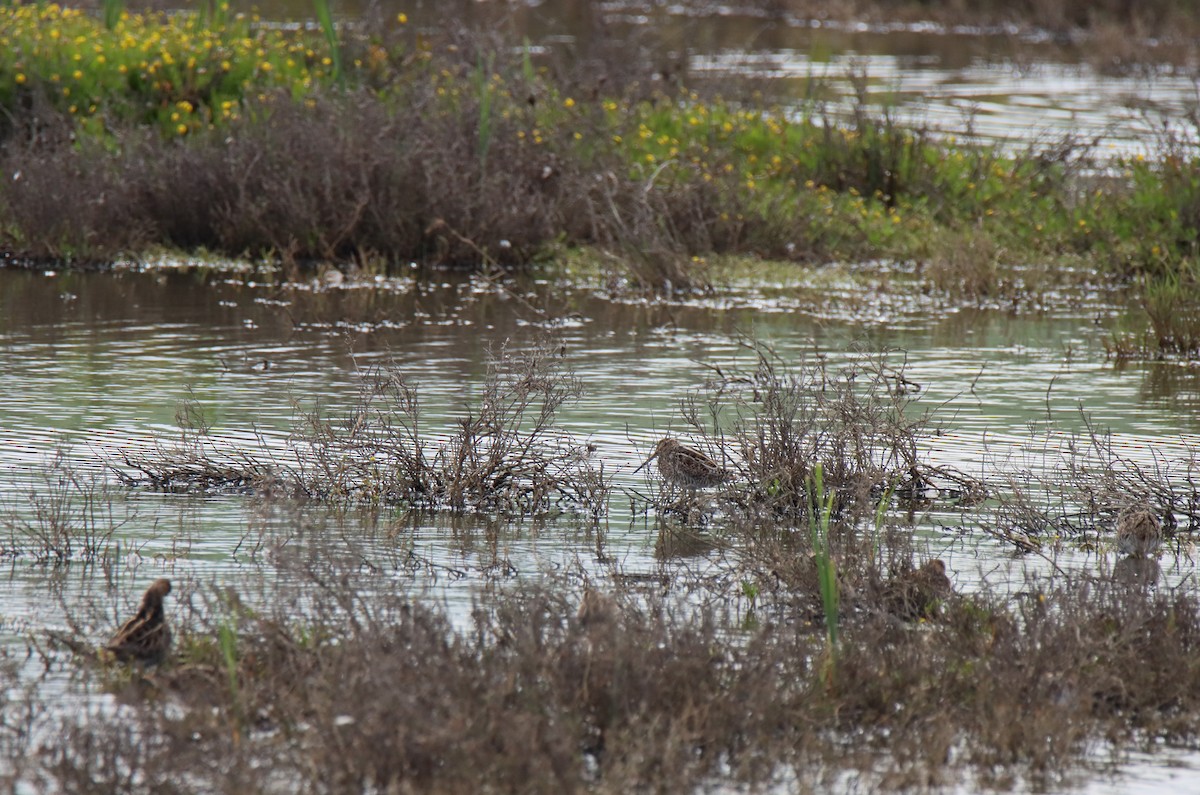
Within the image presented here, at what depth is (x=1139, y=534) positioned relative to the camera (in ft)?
22.4

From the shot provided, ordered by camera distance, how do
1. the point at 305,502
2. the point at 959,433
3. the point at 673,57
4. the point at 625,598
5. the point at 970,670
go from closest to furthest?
the point at 970,670 → the point at 625,598 → the point at 305,502 → the point at 959,433 → the point at 673,57

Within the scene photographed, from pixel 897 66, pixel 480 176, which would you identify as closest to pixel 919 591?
pixel 480 176

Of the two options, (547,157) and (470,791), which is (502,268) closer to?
(547,157)

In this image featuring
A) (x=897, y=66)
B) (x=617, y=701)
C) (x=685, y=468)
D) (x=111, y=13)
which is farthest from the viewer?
(x=897, y=66)

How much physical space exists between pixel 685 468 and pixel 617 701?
271 centimetres

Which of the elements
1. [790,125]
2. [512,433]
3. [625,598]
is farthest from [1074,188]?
[625,598]

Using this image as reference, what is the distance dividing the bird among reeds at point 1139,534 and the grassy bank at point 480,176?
187 inches

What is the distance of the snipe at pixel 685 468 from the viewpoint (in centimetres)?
739

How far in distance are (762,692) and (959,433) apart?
4.30 metres

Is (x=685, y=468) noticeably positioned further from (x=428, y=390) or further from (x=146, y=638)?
(x=146, y=638)

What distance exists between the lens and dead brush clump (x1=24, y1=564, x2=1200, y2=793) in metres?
4.44

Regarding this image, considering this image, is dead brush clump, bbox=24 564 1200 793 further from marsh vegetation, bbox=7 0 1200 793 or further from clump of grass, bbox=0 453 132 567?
clump of grass, bbox=0 453 132 567

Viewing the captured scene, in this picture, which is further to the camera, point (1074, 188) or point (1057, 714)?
point (1074, 188)

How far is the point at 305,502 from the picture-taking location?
23.7 ft
